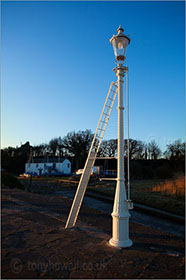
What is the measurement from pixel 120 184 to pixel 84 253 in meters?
1.48

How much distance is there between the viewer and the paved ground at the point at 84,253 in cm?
268

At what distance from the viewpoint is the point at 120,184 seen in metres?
3.91

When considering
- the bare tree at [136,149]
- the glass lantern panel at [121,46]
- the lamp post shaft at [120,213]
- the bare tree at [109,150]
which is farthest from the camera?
the bare tree at [136,149]

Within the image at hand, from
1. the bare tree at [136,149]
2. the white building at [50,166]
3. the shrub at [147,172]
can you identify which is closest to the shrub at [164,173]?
the shrub at [147,172]

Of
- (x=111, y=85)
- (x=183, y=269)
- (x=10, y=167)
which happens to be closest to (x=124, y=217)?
(x=183, y=269)

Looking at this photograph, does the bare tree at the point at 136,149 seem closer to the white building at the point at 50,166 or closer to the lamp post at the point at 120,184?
the white building at the point at 50,166

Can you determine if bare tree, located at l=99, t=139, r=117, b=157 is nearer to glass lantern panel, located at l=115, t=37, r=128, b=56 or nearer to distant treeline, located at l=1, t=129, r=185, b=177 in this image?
glass lantern panel, located at l=115, t=37, r=128, b=56

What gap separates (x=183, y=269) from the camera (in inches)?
110

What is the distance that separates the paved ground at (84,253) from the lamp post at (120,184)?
0.81ft

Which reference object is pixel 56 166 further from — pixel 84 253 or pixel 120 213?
pixel 84 253

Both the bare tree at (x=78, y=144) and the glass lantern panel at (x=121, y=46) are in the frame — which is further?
the bare tree at (x=78, y=144)

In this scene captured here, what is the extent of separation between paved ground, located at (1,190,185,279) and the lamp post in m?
0.25

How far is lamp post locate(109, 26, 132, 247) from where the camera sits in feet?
12.0

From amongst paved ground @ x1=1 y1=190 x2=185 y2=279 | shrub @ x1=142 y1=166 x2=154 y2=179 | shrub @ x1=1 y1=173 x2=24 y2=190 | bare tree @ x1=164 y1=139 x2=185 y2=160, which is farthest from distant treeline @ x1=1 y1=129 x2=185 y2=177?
paved ground @ x1=1 y1=190 x2=185 y2=279
